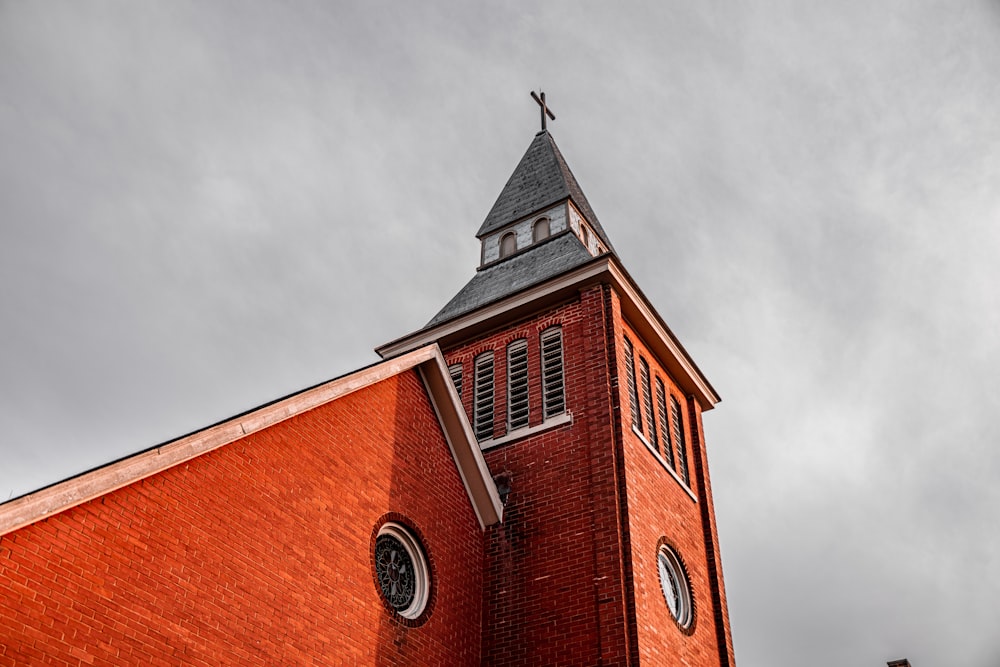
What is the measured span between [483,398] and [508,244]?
20.9 feet

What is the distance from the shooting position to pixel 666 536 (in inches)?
653

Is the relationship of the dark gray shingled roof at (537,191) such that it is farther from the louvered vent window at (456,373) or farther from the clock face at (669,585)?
the clock face at (669,585)

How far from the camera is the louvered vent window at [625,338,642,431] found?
17.3 m

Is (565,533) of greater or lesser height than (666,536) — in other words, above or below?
below

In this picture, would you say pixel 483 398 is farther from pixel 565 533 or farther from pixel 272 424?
pixel 272 424

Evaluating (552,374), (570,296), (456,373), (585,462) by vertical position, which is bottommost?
(585,462)

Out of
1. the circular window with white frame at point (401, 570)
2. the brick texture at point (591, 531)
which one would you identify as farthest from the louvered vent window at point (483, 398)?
the circular window with white frame at point (401, 570)

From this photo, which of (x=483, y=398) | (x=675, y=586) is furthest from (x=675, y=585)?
(x=483, y=398)

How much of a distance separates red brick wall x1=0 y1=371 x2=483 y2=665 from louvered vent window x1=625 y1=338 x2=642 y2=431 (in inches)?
160

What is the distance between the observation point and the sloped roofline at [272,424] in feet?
27.1

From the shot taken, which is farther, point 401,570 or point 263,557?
point 401,570

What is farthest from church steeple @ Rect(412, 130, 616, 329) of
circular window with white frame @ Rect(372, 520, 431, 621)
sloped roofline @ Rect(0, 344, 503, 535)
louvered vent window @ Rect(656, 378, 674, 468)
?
circular window with white frame @ Rect(372, 520, 431, 621)

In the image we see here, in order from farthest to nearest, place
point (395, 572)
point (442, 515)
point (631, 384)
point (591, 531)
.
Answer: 1. point (631, 384)
2. point (591, 531)
3. point (442, 515)
4. point (395, 572)

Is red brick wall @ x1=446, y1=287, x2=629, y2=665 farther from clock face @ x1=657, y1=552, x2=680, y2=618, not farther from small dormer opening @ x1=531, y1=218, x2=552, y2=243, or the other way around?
small dormer opening @ x1=531, y1=218, x2=552, y2=243
